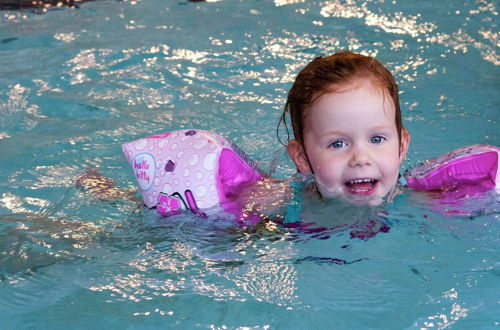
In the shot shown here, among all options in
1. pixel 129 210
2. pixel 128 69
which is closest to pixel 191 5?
pixel 128 69

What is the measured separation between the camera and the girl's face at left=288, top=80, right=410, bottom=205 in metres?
2.80

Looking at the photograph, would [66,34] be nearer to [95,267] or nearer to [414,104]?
[414,104]

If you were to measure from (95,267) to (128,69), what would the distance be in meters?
3.13

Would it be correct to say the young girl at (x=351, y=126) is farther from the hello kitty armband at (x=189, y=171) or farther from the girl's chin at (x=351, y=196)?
the hello kitty armband at (x=189, y=171)

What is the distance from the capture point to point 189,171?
3256mm

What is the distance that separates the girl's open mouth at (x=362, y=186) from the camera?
287cm

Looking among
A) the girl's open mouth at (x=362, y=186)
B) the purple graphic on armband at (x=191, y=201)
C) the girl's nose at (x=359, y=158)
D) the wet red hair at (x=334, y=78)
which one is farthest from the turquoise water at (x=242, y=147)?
the wet red hair at (x=334, y=78)

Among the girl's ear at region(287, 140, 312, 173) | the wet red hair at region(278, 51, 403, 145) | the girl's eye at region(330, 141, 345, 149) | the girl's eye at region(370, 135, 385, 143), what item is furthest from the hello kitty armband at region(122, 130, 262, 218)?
the girl's eye at region(370, 135, 385, 143)

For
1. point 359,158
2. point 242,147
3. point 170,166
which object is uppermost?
point 359,158

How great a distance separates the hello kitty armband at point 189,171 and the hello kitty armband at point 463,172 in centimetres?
81

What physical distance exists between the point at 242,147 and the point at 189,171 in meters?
1.18

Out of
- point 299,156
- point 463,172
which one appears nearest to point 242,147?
point 299,156

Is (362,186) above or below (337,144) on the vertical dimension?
below

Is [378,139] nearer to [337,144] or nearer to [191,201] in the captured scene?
[337,144]
